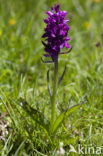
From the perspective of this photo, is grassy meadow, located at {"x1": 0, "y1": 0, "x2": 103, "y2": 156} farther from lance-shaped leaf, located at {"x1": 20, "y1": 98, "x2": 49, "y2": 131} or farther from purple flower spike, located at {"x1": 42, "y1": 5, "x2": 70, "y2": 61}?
purple flower spike, located at {"x1": 42, "y1": 5, "x2": 70, "y2": 61}

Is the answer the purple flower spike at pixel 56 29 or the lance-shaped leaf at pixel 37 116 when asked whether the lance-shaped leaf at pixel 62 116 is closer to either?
the lance-shaped leaf at pixel 37 116

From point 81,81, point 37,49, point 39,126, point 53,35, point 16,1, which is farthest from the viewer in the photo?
point 16,1

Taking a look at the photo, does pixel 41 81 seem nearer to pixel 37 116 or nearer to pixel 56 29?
pixel 37 116

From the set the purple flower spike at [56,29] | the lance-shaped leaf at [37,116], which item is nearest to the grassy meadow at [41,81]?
the lance-shaped leaf at [37,116]

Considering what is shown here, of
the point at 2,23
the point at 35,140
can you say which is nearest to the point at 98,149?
the point at 35,140

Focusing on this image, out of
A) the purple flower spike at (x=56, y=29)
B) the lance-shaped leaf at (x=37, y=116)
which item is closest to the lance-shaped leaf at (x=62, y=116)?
the lance-shaped leaf at (x=37, y=116)

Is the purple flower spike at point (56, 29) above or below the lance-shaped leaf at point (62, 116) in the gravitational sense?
above

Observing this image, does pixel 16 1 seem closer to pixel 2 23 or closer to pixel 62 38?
pixel 2 23

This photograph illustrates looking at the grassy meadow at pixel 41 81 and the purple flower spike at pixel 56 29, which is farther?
the grassy meadow at pixel 41 81

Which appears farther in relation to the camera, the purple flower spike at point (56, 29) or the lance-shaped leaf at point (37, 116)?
the lance-shaped leaf at point (37, 116)

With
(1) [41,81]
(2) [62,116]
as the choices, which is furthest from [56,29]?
(1) [41,81]
